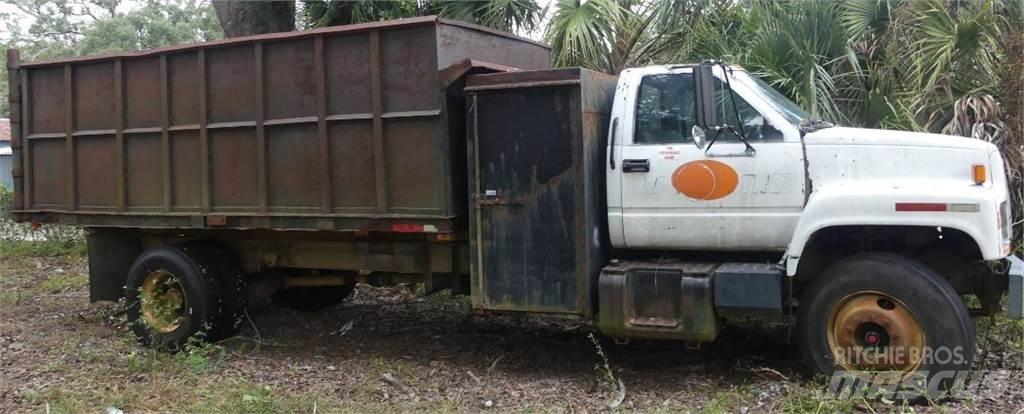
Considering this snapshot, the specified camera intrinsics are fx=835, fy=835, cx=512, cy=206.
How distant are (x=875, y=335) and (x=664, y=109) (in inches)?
75.3

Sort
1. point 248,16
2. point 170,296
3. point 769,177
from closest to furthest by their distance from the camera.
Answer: point 769,177
point 170,296
point 248,16

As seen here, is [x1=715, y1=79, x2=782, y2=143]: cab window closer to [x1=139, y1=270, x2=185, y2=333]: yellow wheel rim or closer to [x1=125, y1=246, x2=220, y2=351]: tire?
[x1=125, y1=246, x2=220, y2=351]: tire

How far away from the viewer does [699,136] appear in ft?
17.3

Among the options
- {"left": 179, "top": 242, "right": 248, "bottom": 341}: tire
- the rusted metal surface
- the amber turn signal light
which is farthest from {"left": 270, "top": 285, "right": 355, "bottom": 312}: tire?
the amber turn signal light

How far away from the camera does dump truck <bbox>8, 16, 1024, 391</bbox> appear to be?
502 cm

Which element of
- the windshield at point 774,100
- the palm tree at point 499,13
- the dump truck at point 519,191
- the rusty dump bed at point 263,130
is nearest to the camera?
the dump truck at point 519,191

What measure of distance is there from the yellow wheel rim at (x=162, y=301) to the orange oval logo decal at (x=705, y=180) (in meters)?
4.31

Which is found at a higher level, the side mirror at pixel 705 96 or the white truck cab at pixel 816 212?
the side mirror at pixel 705 96

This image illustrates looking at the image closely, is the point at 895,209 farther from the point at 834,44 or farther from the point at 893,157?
the point at 834,44

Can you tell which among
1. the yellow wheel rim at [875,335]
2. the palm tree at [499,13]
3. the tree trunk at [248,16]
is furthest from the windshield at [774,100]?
the tree trunk at [248,16]

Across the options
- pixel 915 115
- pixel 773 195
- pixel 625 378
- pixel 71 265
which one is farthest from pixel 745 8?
pixel 71 265

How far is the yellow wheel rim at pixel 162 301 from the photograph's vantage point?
23.2 ft

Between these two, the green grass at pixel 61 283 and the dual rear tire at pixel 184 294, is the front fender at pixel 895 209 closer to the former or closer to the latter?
the dual rear tire at pixel 184 294

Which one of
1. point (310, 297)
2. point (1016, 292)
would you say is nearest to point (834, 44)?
point (1016, 292)
